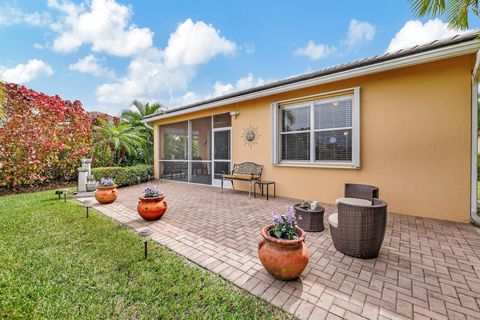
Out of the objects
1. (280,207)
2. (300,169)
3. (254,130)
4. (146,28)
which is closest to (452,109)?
(300,169)

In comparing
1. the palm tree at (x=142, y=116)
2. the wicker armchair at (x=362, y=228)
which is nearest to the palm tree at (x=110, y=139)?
the palm tree at (x=142, y=116)

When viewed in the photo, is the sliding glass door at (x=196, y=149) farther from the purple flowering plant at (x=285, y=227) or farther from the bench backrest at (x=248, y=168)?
the purple flowering plant at (x=285, y=227)

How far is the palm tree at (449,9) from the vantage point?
7.97ft

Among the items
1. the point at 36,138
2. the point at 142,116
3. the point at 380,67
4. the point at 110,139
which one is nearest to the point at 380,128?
the point at 380,67

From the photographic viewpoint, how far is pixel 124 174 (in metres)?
8.65

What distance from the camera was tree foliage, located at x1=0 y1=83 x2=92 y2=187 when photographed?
709 centimetres

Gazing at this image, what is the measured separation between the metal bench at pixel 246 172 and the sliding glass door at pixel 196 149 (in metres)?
0.75

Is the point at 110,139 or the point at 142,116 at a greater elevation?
the point at 142,116

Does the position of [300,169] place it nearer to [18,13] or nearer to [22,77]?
[18,13]

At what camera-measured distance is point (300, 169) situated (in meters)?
6.14

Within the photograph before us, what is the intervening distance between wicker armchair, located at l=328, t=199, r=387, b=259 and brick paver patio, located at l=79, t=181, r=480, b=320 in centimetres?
14

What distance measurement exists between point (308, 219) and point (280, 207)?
64.3 inches

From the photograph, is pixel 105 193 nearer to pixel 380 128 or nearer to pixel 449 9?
pixel 380 128

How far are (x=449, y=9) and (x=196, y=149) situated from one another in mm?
8398
